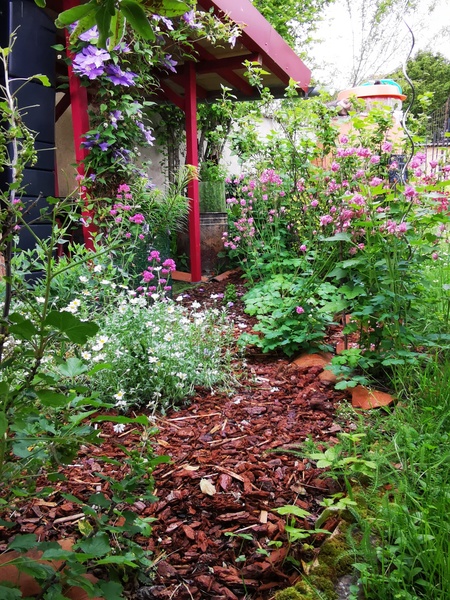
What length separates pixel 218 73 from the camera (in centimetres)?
567

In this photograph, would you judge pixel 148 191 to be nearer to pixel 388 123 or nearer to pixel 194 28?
pixel 194 28

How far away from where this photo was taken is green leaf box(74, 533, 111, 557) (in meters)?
0.95

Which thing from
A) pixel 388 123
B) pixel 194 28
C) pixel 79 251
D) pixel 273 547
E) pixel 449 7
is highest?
pixel 449 7

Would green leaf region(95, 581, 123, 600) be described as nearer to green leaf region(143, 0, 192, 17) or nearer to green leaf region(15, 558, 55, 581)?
green leaf region(15, 558, 55, 581)

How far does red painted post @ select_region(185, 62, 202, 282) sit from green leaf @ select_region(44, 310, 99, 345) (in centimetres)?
465

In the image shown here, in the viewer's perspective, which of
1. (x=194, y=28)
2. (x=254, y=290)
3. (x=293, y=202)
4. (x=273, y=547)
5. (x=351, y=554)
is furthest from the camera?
(x=293, y=202)

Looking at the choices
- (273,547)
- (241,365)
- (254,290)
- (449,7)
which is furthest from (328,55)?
(273,547)

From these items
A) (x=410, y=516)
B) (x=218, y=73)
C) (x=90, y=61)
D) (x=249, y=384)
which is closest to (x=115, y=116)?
(x=90, y=61)

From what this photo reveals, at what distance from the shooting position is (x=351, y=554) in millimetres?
1294

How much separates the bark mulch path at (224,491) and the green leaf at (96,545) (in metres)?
0.16

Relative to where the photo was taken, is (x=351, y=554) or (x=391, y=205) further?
(x=391, y=205)

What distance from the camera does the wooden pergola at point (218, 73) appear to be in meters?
4.05

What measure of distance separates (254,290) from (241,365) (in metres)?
1.20

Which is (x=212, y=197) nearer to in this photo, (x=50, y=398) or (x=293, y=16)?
(x=50, y=398)
